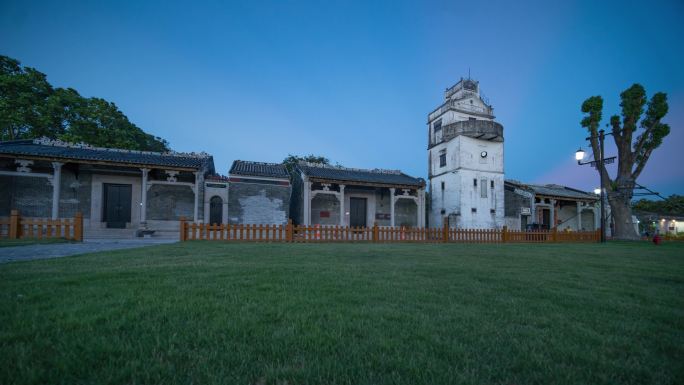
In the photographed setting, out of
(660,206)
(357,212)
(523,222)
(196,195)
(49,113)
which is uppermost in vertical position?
(49,113)

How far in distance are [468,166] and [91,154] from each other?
964 inches

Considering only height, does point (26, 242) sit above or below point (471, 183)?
below

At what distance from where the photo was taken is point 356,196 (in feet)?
70.0

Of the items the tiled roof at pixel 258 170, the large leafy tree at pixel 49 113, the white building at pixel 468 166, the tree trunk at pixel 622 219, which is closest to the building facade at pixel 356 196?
the tiled roof at pixel 258 170

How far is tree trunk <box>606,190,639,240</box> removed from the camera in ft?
61.1

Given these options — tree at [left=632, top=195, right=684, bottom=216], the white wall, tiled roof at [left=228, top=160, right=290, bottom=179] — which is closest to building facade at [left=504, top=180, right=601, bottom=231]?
the white wall

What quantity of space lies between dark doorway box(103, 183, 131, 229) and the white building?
72.4 feet

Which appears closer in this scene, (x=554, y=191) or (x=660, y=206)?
(x=554, y=191)

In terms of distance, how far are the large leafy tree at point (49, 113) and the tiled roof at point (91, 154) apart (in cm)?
378

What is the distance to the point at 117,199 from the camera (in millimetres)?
16312

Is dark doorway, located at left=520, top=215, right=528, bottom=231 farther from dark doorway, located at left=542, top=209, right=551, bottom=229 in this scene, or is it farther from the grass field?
the grass field

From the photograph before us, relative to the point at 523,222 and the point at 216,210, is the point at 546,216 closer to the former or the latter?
the point at 523,222

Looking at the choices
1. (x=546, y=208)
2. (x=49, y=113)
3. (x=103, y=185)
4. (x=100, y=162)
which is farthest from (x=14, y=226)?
(x=546, y=208)

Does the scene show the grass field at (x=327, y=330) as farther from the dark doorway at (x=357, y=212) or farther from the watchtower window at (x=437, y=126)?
the watchtower window at (x=437, y=126)
